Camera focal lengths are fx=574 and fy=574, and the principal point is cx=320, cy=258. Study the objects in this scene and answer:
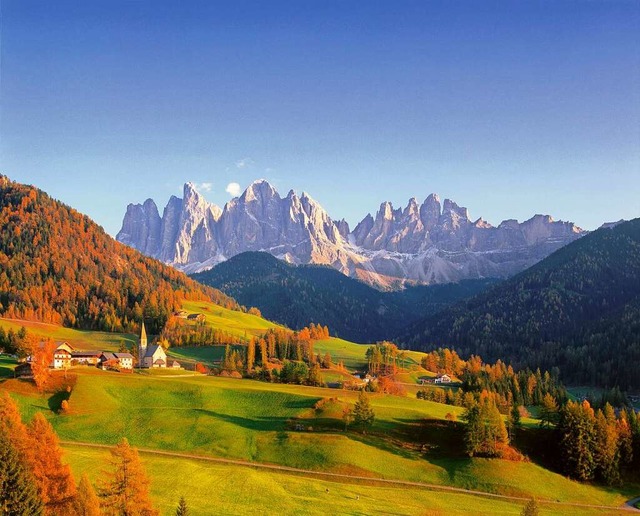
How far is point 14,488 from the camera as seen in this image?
49406mm

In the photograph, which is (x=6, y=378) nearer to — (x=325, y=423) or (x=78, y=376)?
(x=78, y=376)

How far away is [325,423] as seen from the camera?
112 m

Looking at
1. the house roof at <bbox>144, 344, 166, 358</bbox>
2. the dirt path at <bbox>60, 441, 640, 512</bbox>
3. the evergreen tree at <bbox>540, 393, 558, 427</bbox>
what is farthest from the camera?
the house roof at <bbox>144, 344, 166, 358</bbox>

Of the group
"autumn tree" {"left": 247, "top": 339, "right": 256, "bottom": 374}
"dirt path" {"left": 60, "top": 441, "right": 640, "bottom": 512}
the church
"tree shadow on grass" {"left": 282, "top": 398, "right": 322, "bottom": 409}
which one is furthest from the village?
"tree shadow on grass" {"left": 282, "top": 398, "right": 322, "bottom": 409}

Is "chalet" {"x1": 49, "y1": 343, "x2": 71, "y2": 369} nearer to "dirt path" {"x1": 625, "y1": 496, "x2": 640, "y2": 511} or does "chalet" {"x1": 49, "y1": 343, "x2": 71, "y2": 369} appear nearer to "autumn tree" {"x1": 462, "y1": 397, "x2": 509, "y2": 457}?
"autumn tree" {"x1": 462, "y1": 397, "x2": 509, "y2": 457}

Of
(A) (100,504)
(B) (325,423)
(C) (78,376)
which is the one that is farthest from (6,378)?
(A) (100,504)

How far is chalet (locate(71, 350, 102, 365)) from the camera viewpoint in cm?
15075

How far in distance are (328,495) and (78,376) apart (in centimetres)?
7019

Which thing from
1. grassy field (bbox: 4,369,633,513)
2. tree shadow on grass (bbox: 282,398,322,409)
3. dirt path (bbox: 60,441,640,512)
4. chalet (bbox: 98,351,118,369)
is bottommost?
dirt path (bbox: 60,441,640,512)

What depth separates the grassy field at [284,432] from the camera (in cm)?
9606

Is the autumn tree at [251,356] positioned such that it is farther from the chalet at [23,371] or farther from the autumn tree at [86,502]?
the autumn tree at [86,502]

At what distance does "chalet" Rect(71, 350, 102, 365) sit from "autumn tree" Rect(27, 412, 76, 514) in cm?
9511

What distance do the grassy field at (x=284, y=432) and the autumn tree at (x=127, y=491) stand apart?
24.7m

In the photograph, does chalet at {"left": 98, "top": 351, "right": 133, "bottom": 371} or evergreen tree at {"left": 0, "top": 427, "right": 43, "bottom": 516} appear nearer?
evergreen tree at {"left": 0, "top": 427, "right": 43, "bottom": 516}
